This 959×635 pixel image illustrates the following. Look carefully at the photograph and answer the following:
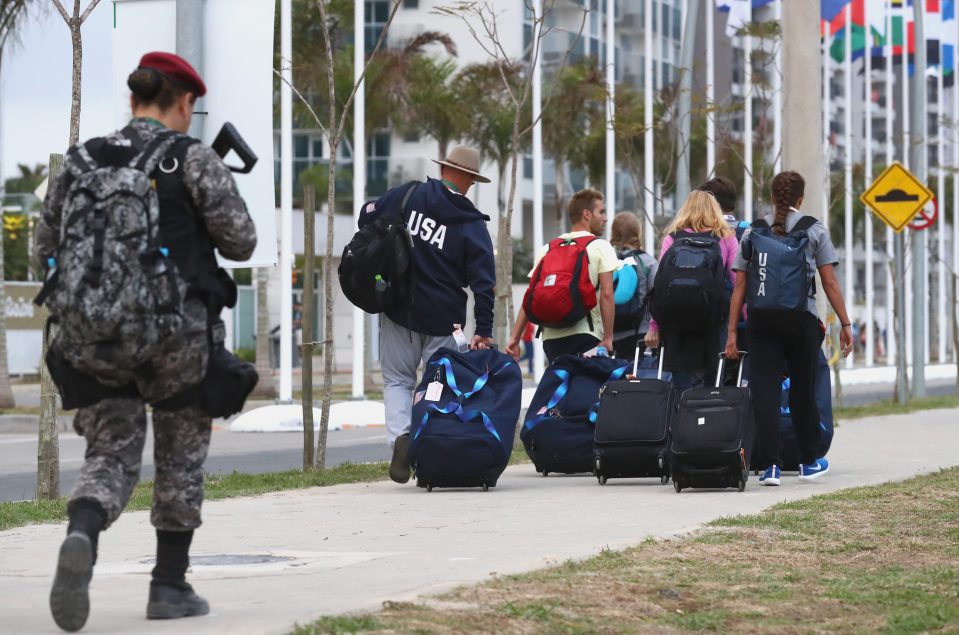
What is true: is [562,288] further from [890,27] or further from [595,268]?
[890,27]

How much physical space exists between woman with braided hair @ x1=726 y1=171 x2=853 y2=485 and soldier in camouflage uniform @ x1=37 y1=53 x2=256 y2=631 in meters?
5.60

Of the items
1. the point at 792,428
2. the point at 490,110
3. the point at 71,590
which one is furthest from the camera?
the point at 490,110

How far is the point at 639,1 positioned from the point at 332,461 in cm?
6285

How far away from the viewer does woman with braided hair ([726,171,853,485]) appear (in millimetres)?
11109

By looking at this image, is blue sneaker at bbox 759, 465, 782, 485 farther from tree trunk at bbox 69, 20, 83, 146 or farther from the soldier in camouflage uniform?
the soldier in camouflage uniform

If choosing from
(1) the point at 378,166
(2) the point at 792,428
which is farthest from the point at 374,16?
(2) the point at 792,428

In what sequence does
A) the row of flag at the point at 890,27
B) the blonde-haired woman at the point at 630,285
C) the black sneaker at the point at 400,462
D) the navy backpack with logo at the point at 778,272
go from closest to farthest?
the navy backpack with logo at the point at 778,272, the black sneaker at the point at 400,462, the blonde-haired woman at the point at 630,285, the row of flag at the point at 890,27

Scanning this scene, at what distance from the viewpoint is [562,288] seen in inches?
484

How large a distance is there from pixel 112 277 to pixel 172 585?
3.27ft

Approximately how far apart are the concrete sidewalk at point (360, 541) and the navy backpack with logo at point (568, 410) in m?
0.23

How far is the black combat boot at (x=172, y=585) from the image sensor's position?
5.84 meters

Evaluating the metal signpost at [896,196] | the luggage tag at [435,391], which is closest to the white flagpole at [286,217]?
the metal signpost at [896,196]

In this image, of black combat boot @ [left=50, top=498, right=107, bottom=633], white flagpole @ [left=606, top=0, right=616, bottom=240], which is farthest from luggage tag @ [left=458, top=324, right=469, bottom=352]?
white flagpole @ [left=606, top=0, right=616, bottom=240]

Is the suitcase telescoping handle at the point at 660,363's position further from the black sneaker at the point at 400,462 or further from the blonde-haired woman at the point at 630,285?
the black sneaker at the point at 400,462
